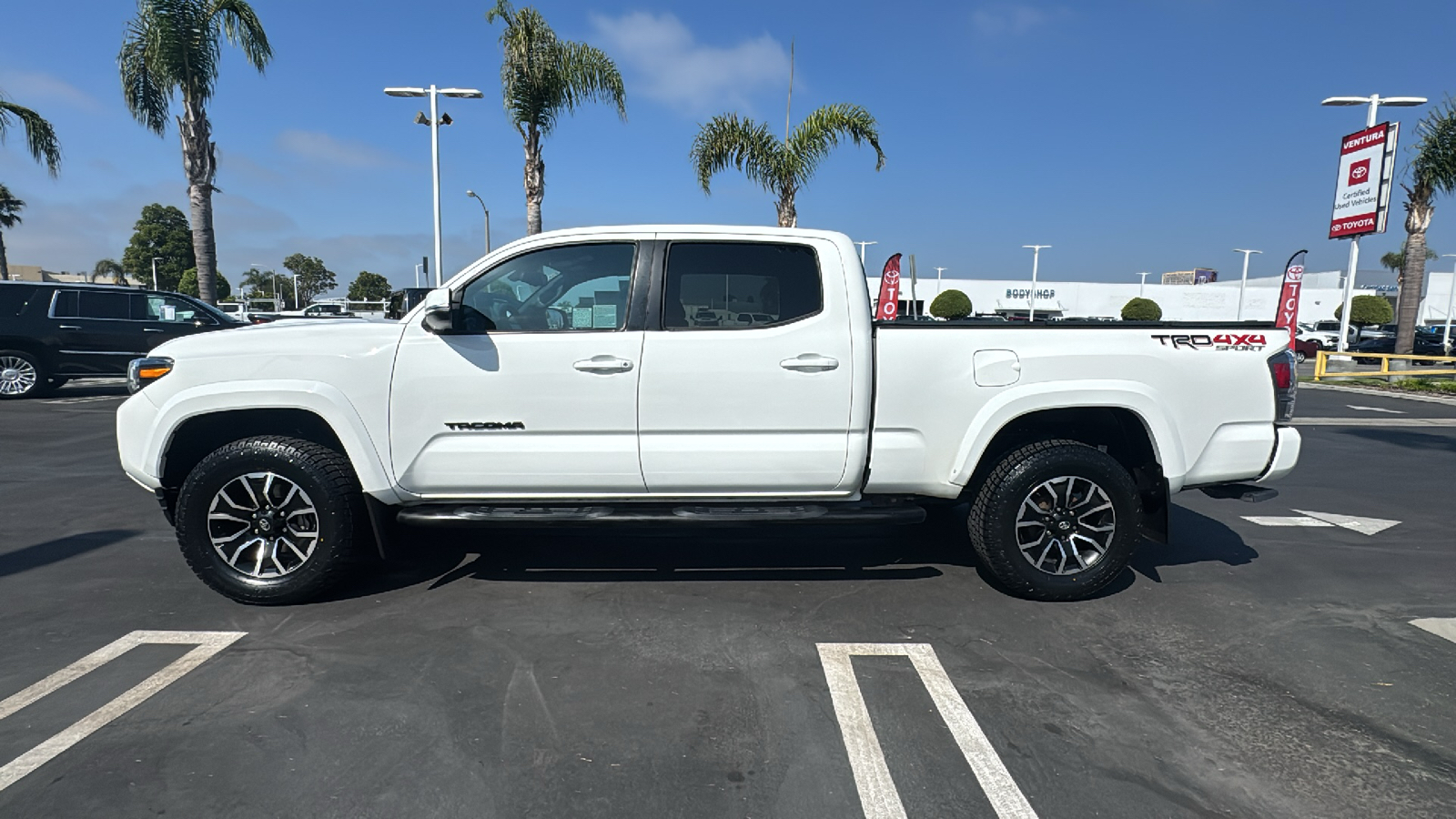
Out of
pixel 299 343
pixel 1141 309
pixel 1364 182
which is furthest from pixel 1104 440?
pixel 1141 309

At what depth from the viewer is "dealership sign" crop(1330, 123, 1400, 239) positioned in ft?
70.2

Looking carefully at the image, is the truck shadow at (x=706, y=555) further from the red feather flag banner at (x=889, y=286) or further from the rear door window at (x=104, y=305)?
the rear door window at (x=104, y=305)

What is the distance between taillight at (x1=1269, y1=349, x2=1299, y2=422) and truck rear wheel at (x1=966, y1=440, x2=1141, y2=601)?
846 millimetres

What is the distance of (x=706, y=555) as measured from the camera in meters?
4.87

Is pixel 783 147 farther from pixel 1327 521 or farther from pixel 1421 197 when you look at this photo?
pixel 1421 197

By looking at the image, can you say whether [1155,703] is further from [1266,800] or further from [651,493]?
[651,493]

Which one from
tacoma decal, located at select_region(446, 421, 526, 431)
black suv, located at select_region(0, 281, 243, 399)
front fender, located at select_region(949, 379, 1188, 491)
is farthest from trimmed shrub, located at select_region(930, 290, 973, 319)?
tacoma decal, located at select_region(446, 421, 526, 431)

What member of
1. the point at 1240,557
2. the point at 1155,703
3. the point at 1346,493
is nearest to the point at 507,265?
the point at 1155,703

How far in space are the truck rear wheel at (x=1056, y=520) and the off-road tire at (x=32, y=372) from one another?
47.4 feet

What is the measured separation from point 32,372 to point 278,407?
466 inches

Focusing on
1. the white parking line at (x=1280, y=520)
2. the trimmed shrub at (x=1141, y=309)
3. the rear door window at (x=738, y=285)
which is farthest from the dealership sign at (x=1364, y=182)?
the rear door window at (x=738, y=285)

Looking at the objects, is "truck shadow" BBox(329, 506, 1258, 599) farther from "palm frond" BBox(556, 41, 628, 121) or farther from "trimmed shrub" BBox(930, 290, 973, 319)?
"trimmed shrub" BBox(930, 290, 973, 319)

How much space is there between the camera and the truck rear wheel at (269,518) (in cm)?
387

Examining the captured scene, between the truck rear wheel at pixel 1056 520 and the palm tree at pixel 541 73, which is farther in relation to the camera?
the palm tree at pixel 541 73
